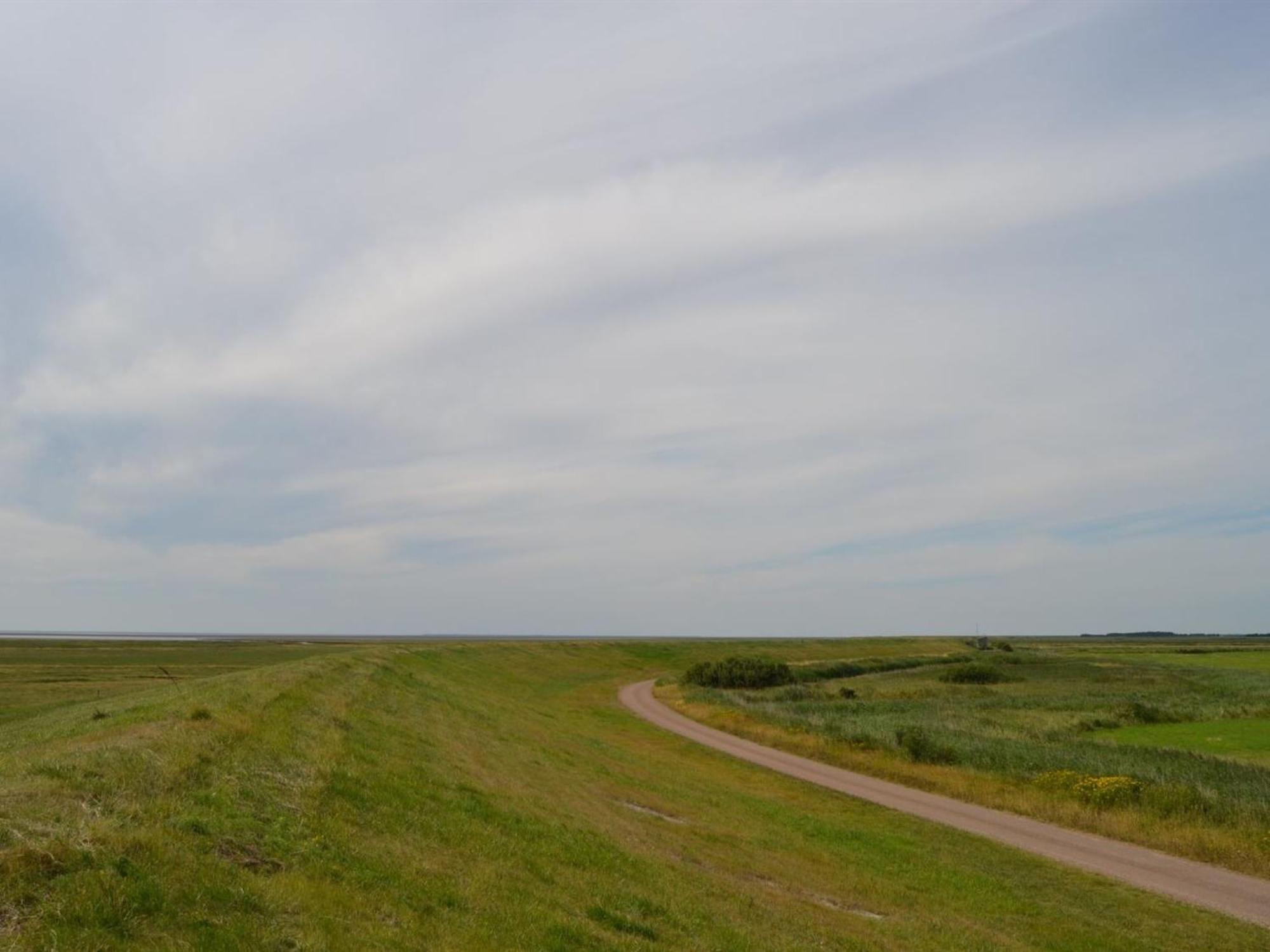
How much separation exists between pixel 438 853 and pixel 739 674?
8180 centimetres

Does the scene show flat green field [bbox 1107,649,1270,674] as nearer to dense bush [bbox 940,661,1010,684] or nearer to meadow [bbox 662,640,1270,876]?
meadow [bbox 662,640,1270,876]

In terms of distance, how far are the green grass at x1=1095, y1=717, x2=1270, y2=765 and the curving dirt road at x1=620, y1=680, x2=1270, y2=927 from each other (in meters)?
17.5

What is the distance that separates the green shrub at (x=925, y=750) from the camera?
38188 mm

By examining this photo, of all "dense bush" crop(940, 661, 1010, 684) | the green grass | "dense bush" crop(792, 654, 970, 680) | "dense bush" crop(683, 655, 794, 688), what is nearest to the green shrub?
the green grass

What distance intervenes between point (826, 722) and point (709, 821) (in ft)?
93.2

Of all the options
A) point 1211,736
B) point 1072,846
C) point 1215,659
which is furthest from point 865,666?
point 1072,846

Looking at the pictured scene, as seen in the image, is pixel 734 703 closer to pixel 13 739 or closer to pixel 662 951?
pixel 13 739

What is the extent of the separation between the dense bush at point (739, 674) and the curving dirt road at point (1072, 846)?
49.9 metres

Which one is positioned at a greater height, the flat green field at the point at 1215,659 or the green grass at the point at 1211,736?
the green grass at the point at 1211,736

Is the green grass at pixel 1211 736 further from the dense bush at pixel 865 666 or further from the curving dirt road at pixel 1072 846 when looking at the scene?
the dense bush at pixel 865 666

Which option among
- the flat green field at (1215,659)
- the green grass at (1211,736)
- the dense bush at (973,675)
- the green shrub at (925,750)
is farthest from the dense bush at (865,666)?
the green shrub at (925,750)

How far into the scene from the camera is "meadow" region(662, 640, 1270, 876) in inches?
1048

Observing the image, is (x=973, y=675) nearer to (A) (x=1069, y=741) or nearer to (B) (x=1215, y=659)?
(A) (x=1069, y=741)

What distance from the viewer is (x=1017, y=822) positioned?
1127 inches
